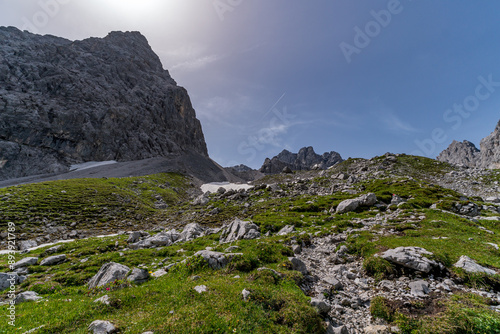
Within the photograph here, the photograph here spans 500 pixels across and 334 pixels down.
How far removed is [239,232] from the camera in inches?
937

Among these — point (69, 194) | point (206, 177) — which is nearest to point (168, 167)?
point (206, 177)

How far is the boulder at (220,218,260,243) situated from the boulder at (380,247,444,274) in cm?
1329

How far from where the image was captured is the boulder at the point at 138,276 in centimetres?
1296

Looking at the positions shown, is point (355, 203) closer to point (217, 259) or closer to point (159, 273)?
point (217, 259)

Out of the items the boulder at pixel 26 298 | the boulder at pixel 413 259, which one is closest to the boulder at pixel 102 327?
the boulder at pixel 26 298

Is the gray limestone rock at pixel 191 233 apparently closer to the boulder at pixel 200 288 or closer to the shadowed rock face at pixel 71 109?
the boulder at pixel 200 288

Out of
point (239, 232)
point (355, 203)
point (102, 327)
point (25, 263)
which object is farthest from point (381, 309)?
point (25, 263)

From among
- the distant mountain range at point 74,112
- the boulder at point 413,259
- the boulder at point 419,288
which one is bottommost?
the boulder at point 419,288

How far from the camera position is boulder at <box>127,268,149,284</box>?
1296 centimetres

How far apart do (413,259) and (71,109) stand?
637 ft

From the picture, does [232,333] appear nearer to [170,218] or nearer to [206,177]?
[170,218]

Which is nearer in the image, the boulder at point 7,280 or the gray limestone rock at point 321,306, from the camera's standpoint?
the gray limestone rock at point 321,306

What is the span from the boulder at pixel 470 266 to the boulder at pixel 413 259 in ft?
3.80

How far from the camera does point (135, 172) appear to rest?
383ft
